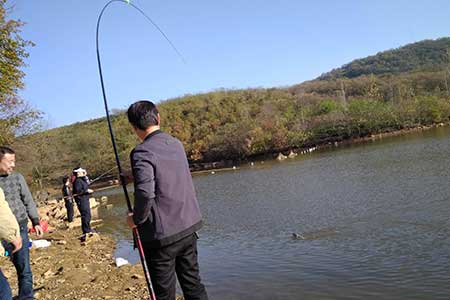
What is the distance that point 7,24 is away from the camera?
43.9 feet

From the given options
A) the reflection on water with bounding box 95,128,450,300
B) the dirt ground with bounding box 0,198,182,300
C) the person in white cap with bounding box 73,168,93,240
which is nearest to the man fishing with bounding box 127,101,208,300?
the dirt ground with bounding box 0,198,182,300

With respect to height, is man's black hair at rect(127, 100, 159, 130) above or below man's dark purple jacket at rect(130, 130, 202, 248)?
above

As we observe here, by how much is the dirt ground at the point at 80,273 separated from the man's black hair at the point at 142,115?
3247mm

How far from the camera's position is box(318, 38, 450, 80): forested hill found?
101 meters

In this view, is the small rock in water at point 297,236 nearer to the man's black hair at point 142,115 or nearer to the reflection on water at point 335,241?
the reflection on water at point 335,241

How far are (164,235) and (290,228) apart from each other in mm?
7507

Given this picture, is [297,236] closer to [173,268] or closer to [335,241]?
[335,241]

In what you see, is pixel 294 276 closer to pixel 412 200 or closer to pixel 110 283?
pixel 110 283

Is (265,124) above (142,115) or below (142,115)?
above

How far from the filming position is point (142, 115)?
126 inches

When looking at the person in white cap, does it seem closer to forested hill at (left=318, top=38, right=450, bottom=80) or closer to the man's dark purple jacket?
A: the man's dark purple jacket

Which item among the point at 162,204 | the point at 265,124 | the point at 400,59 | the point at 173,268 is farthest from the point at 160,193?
the point at 400,59

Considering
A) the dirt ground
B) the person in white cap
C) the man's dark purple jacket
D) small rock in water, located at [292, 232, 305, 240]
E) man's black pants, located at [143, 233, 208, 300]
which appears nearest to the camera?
the man's dark purple jacket

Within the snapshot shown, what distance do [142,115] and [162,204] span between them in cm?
72
